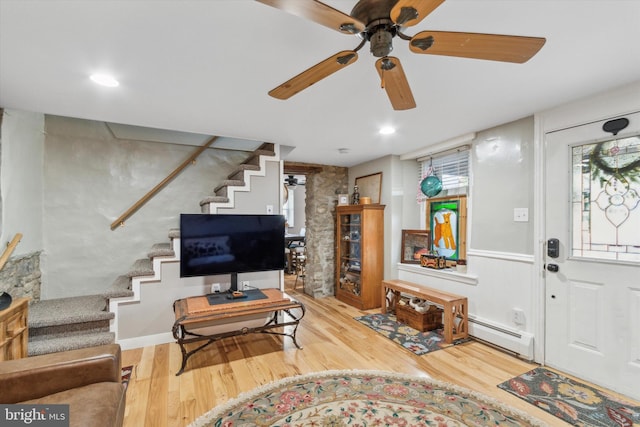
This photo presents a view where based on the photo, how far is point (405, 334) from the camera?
3.34m

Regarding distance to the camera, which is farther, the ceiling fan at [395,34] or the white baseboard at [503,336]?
the white baseboard at [503,336]

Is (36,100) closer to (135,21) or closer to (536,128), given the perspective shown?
(135,21)

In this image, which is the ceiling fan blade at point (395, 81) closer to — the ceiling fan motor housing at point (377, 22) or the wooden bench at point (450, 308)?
the ceiling fan motor housing at point (377, 22)

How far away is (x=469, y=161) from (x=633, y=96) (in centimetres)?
150

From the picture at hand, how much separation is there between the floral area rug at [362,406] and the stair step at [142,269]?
163 cm

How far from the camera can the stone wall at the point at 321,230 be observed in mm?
5113

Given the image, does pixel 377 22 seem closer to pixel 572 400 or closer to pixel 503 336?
pixel 572 400

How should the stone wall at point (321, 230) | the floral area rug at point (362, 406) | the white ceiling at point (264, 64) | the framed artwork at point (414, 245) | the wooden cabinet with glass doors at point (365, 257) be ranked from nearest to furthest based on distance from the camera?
1. the white ceiling at point (264, 64)
2. the floral area rug at point (362, 406)
3. the framed artwork at point (414, 245)
4. the wooden cabinet with glass doors at point (365, 257)
5. the stone wall at point (321, 230)

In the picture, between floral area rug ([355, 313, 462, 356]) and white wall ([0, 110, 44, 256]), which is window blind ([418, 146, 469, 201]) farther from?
white wall ([0, 110, 44, 256])

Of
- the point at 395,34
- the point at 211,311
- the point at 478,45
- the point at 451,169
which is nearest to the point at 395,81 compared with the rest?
the point at 395,34

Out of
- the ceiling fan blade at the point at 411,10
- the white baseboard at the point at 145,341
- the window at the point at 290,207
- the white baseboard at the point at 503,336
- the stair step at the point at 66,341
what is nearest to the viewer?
the ceiling fan blade at the point at 411,10

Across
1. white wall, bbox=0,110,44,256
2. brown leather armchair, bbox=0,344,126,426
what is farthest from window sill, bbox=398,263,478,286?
white wall, bbox=0,110,44,256

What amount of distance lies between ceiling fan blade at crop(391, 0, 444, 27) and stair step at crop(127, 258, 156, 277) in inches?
123

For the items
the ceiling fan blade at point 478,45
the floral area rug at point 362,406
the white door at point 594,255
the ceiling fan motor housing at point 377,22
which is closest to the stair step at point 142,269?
the floral area rug at point 362,406
